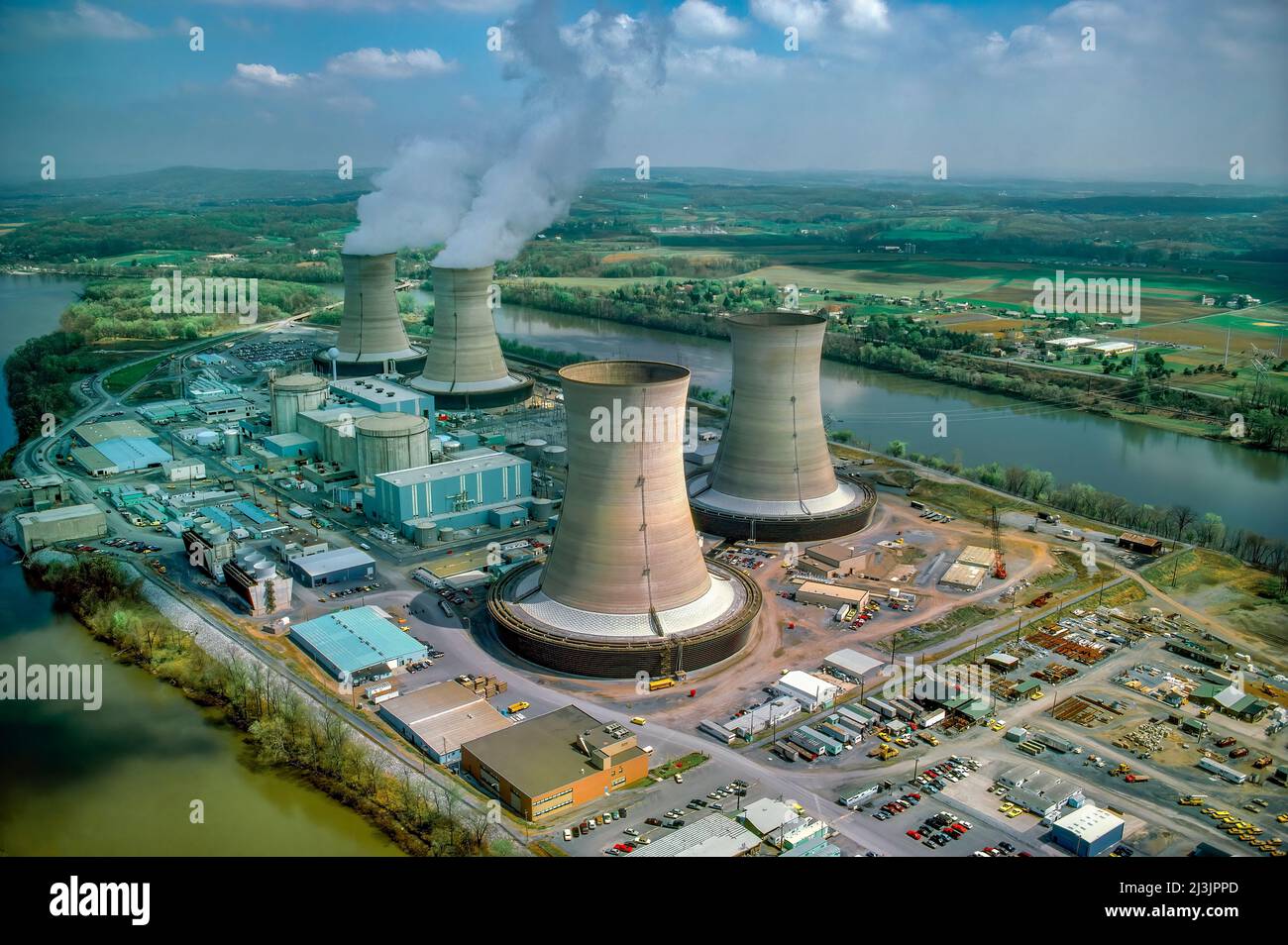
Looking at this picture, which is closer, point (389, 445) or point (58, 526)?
point (58, 526)

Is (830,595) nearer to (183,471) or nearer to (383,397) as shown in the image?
(383,397)

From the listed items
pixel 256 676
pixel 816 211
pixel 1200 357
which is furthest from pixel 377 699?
pixel 816 211

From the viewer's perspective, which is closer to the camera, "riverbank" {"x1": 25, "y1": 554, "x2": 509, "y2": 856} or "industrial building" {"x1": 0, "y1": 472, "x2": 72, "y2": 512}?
"riverbank" {"x1": 25, "y1": 554, "x2": 509, "y2": 856}

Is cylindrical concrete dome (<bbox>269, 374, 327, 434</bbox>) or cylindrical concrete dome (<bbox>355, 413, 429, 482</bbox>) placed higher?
cylindrical concrete dome (<bbox>269, 374, 327, 434</bbox>)

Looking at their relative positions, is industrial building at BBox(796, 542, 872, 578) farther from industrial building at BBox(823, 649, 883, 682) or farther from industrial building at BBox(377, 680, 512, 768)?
industrial building at BBox(377, 680, 512, 768)

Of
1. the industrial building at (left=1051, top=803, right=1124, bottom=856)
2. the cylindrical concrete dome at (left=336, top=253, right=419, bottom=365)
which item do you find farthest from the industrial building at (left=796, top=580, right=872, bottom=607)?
the cylindrical concrete dome at (left=336, top=253, right=419, bottom=365)

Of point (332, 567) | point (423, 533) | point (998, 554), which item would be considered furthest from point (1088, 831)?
point (423, 533)
